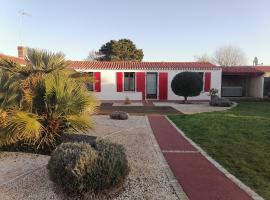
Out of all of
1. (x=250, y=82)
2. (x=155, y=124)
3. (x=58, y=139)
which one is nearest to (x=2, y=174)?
(x=58, y=139)

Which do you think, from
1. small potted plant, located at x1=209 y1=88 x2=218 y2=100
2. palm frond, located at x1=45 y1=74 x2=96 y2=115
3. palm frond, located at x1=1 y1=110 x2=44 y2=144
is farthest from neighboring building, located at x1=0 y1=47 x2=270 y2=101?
palm frond, located at x1=1 y1=110 x2=44 y2=144

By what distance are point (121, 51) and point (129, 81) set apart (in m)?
17.2

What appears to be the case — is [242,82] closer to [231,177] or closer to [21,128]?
[231,177]

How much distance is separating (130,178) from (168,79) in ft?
64.7

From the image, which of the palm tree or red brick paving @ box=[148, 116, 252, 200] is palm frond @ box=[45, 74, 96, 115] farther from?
red brick paving @ box=[148, 116, 252, 200]

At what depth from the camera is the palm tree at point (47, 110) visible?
6047mm

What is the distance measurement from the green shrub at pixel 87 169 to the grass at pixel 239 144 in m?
2.34

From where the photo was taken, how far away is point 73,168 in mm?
3941

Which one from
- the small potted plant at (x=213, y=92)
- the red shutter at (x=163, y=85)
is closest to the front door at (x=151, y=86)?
the red shutter at (x=163, y=85)

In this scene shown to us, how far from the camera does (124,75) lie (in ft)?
79.9

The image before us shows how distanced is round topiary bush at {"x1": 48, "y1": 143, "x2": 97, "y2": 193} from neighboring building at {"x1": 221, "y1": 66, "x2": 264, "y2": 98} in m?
24.6

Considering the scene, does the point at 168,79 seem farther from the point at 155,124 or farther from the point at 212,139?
the point at 212,139

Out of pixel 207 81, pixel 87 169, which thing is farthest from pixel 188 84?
pixel 87 169

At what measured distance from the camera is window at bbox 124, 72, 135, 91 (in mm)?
24422
